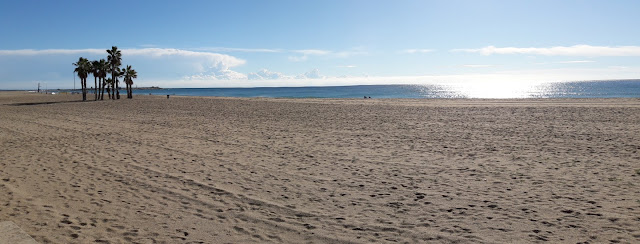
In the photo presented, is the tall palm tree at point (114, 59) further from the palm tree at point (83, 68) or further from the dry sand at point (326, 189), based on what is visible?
the dry sand at point (326, 189)

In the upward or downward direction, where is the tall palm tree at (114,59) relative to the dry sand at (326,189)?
upward

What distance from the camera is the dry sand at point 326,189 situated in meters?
6.16

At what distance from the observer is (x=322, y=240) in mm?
5906

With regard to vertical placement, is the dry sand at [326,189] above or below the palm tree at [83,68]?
Result: below

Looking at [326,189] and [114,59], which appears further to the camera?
[114,59]

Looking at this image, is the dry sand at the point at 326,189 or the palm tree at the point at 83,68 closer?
the dry sand at the point at 326,189

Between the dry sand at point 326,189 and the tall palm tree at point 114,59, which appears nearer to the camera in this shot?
the dry sand at point 326,189

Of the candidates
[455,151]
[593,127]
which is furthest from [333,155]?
[593,127]

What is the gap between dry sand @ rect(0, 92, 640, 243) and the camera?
20.2 ft

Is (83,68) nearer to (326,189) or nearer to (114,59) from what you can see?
(114,59)

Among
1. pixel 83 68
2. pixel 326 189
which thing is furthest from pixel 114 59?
pixel 326 189

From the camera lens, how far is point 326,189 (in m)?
8.64

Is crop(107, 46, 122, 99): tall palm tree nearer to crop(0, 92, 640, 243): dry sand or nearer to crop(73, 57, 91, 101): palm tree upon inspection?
crop(73, 57, 91, 101): palm tree

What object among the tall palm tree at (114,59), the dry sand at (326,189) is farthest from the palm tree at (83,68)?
the dry sand at (326,189)
